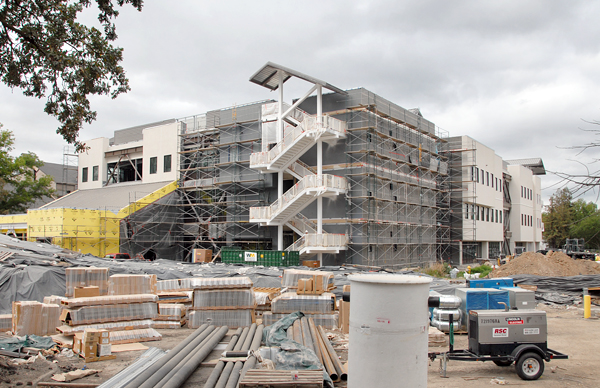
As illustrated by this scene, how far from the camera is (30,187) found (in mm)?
53312

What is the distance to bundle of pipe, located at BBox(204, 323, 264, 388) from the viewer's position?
7770 millimetres

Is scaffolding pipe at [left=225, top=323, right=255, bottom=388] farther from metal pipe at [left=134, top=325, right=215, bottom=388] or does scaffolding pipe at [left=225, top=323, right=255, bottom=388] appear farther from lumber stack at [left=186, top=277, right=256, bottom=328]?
lumber stack at [left=186, top=277, right=256, bottom=328]

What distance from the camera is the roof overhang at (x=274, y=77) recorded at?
30.9 m

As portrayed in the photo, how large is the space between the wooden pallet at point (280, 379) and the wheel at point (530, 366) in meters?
4.29

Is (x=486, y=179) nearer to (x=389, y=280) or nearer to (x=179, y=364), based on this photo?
(x=179, y=364)

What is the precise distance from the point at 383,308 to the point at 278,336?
19.1ft

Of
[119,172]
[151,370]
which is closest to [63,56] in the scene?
[151,370]

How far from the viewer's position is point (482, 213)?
48.7 meters

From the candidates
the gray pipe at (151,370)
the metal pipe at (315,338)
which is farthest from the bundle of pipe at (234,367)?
the metal pipe at (315,338)

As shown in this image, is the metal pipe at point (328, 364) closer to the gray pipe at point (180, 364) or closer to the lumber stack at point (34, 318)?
the gray pipe at point (180, 364)

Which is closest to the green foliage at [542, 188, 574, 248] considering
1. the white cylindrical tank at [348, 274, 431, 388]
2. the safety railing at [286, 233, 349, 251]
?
the safety railing at [286, 233, 349, 251]

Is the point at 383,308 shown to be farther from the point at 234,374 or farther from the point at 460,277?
the point at 460,277

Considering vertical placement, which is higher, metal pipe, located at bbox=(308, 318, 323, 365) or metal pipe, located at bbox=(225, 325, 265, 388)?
metal pipe, located at bbox=(308, 318, 323, 365)

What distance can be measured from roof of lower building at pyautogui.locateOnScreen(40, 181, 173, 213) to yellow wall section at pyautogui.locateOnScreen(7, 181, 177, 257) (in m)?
Result: 1.71
